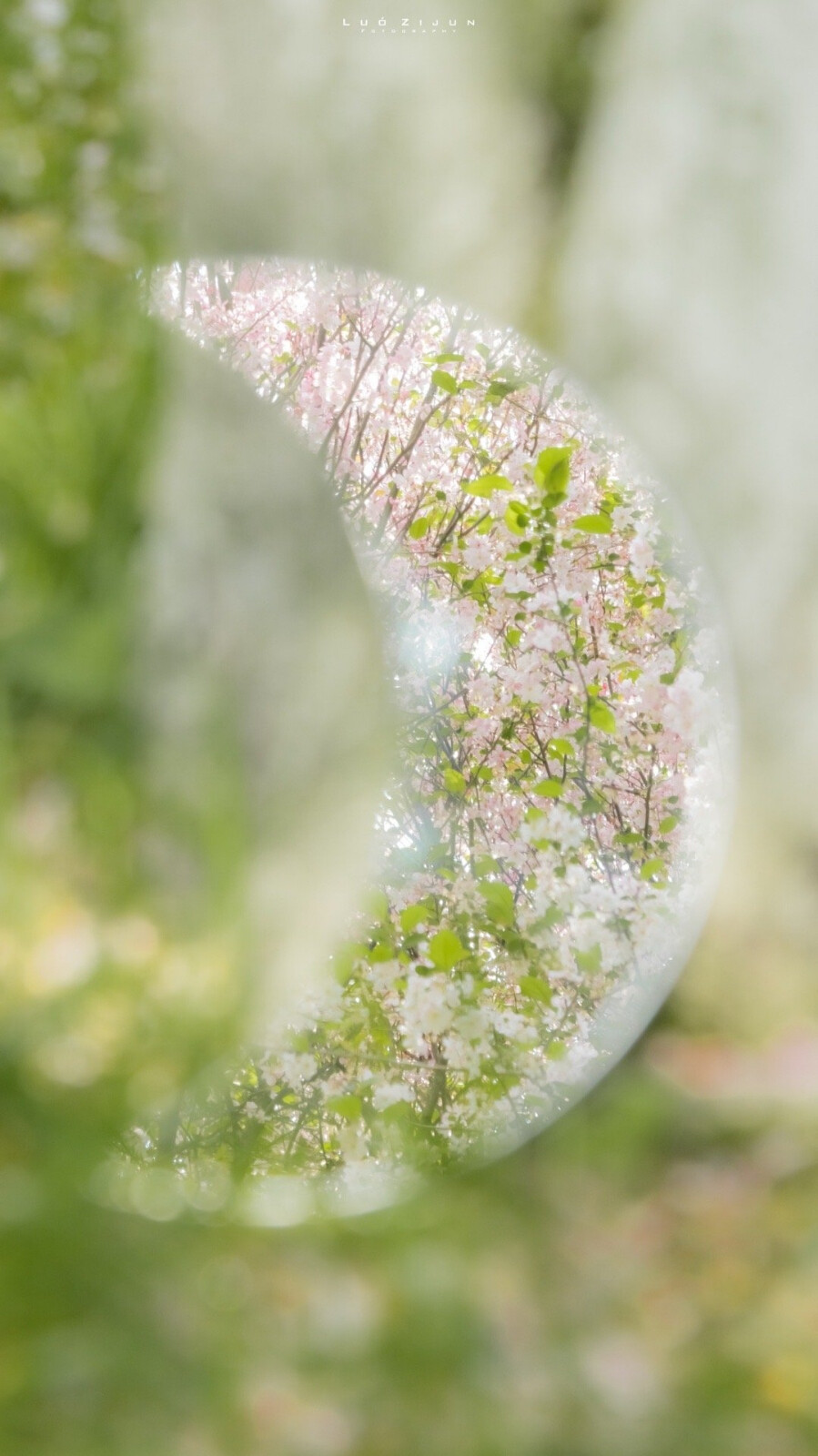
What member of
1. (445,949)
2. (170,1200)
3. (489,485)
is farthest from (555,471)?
(170,1200)

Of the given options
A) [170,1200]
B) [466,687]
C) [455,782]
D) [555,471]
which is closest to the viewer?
[170,1200]

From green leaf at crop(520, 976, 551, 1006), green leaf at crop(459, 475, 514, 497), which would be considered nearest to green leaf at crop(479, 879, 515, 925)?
green leaf at crop(520, 976, 551, 1006)

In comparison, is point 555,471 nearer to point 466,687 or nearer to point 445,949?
point 445,949

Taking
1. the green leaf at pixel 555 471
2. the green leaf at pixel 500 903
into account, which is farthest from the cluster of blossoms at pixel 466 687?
the green leaf at pixel 555 471

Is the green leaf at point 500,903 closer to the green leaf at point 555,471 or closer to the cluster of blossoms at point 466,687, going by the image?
the cluster of blossoms at point 466,687

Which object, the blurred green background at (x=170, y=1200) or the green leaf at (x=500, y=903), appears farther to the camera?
the green leaf at (x=500, y=903)

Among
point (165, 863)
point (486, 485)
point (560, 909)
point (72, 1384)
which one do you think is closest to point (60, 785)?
point (165, 863)

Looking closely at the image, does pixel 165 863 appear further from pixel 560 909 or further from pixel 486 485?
pixel 560 909

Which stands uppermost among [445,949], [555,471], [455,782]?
[455,782]
